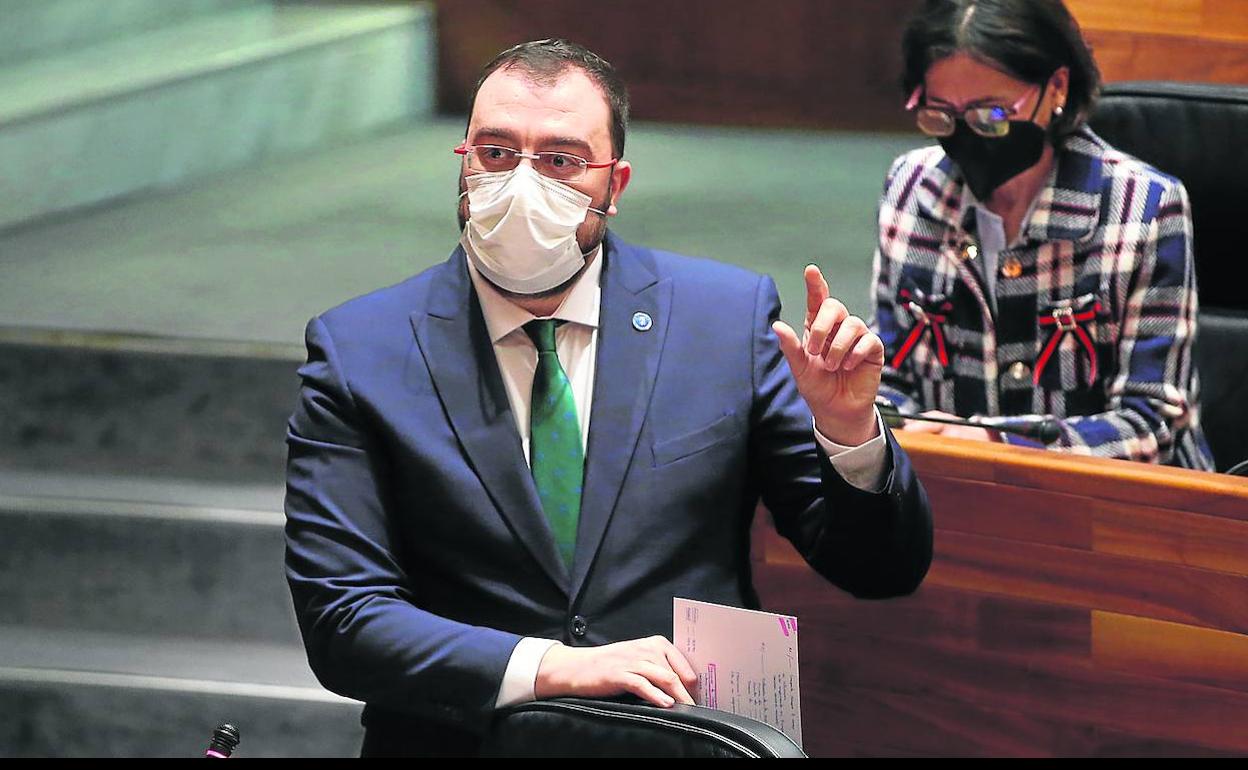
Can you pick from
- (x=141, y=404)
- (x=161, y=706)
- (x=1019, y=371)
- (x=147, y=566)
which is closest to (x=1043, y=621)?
(x=1019, y=371)

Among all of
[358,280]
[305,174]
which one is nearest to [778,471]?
[358,280]

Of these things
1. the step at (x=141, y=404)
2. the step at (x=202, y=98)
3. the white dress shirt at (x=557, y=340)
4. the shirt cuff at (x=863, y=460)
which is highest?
the white dress shirt at (x=557, y=340)

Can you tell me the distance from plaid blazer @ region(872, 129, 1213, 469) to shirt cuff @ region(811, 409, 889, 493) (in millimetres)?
551

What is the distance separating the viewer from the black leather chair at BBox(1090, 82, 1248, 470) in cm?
245

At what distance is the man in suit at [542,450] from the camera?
1.70 metres

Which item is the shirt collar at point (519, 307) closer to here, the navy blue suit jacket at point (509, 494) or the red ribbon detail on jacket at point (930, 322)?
the navy blue suit jacket at point (509, 494)

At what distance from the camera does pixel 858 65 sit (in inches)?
194

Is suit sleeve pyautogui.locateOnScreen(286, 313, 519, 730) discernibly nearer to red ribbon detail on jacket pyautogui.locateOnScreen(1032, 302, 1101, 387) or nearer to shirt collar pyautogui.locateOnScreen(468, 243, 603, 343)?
shirt collar pyautogui.locateOnScreen(468, 243, 603, 343)

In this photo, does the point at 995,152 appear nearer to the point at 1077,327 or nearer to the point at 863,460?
the point at 1077,327

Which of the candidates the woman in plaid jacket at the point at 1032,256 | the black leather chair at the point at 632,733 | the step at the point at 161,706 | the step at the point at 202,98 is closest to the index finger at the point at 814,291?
the black leather chair at the point at 632,733

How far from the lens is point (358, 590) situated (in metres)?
1.68

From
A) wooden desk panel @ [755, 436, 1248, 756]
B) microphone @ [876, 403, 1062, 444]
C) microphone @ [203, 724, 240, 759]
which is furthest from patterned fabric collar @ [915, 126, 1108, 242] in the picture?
microphone @ [203, 724, 240, 759]

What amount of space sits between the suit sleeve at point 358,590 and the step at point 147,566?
1120mm

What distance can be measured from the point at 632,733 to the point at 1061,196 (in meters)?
1.11
